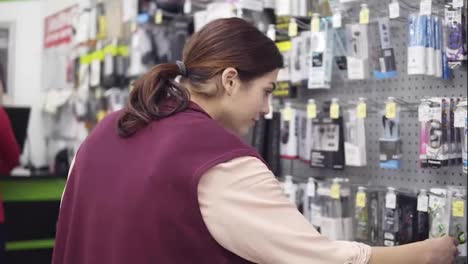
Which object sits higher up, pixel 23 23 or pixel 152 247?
pixel 23 23

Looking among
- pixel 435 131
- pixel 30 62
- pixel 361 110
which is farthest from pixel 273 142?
pixel 30 62

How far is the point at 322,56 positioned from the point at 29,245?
229cm

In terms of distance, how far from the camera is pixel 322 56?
2.42 meters

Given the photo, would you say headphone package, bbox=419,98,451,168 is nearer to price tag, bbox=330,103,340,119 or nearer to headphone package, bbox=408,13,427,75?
headphone package, bbox=408,13,427,75

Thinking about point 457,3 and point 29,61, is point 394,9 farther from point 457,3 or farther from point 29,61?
point 29,61

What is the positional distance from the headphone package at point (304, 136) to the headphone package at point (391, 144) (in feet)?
1.14

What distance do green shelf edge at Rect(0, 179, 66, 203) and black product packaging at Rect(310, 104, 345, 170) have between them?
1.98 meters

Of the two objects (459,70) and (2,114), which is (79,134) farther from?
(459,70)

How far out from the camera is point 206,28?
1.39 meters

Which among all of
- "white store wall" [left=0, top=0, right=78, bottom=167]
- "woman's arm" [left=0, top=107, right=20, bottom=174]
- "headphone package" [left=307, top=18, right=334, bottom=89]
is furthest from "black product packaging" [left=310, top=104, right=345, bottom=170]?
"white store wall" [left=0, top=0, right=78, bottom=167]

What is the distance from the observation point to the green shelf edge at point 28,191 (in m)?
3.74

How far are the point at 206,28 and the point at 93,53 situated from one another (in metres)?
3.04

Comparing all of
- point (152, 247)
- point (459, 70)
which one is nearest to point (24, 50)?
point (459, 70)

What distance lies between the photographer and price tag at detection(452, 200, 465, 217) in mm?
1978
